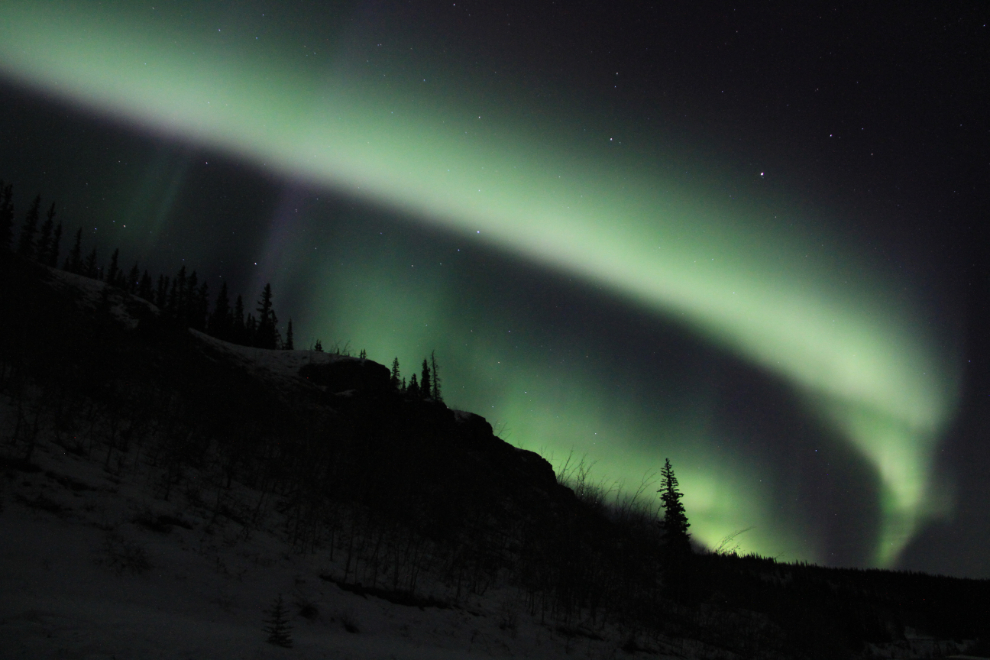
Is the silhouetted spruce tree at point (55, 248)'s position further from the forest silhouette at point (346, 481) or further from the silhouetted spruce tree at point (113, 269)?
the forest silhouette at point (346, 481)

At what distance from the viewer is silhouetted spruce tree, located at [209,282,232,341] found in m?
77.0

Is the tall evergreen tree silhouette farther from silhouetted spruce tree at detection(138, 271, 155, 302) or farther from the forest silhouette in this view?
silhouetted spruce tree at detection(138, 271, 155, 302)

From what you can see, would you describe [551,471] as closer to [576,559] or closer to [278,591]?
[576,559]

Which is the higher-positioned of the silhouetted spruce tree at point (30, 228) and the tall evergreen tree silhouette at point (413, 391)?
the silhouetted spruce tree at point (30, 228)

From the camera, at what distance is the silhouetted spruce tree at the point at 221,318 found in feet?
253

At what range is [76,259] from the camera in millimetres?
111312

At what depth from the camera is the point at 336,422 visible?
28.4m

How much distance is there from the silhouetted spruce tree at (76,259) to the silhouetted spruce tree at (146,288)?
44.9ft

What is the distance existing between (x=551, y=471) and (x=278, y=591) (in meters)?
50.0

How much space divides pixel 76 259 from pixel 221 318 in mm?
56929

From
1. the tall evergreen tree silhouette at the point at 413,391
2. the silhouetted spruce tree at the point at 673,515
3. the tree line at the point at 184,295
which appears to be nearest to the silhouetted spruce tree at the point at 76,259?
the tree line at the point at 184,295

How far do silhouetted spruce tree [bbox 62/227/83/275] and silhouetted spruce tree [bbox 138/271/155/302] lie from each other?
1368 cm

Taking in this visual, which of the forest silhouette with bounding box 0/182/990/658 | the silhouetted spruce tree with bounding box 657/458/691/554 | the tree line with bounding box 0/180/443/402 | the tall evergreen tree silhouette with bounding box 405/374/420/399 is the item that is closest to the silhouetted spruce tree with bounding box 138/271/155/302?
the tree line with bounding box 0/180/443/402

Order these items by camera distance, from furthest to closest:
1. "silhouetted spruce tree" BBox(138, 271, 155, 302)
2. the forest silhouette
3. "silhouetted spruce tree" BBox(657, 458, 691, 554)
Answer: "silhouetted spruce tree" BBox(138, 271, 155, 302) → "silhouetted spruce tree" BBox(657, 458, 691, 554) → the forest silhouette
